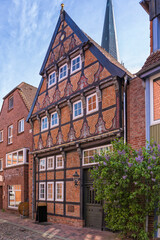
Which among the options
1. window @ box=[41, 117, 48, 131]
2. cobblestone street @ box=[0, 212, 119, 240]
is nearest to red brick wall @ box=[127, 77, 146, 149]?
cobblestone street @ box=[0, 212, 119, 240]

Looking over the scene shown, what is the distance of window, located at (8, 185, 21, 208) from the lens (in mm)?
19520

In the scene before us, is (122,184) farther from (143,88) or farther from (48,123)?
(48,123)

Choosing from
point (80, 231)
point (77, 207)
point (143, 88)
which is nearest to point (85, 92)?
point (143, 88)

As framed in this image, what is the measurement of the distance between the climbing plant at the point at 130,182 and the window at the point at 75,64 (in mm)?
6726

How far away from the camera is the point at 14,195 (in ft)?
66.2

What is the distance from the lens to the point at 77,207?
13227mm

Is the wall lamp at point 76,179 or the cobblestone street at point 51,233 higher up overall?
the wall lamp at point 76,179

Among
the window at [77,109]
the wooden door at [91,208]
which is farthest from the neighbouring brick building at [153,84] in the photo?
the window at [77,109]

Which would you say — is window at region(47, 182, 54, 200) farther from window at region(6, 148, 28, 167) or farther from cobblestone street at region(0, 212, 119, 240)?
window at region(6, 148, 28, 167)

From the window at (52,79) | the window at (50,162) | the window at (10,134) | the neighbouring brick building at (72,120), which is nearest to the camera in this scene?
the neighbouring brick building at (72,120)

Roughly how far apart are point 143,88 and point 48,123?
24.1 ft

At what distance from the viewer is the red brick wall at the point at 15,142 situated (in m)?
19.1

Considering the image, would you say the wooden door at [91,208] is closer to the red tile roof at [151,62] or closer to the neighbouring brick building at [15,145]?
the red tile roof at [151,62]

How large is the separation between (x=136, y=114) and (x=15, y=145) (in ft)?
42.4
